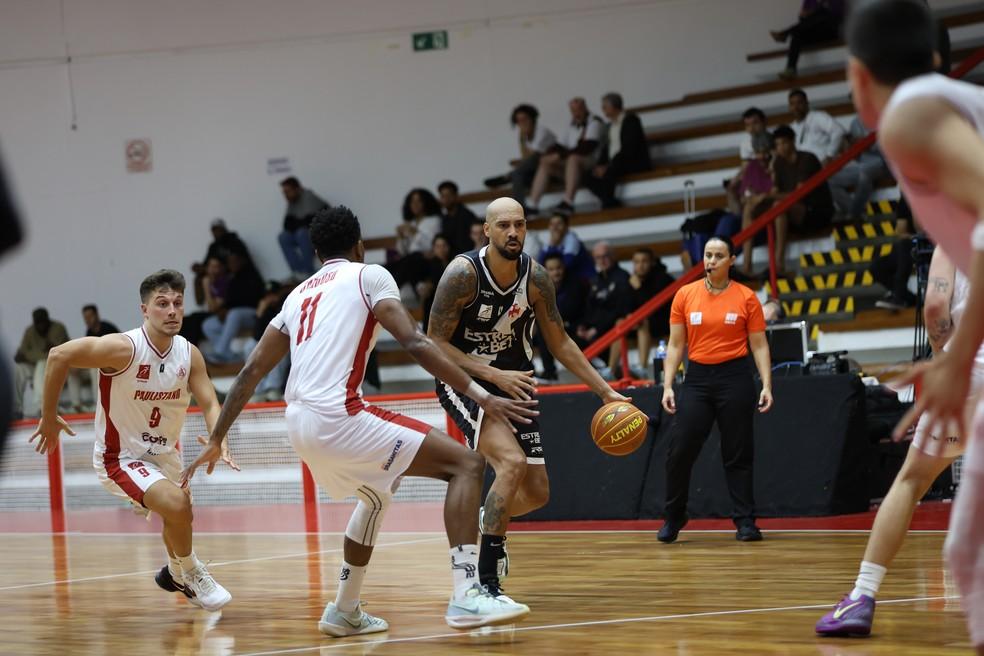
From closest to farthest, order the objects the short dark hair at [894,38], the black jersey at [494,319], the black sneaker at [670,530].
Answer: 1. the short dark hair at [894,38]
2. the black jersey at [494,319]
3. the black sneaker at [670,530]

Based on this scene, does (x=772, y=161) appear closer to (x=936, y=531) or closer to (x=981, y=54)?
(x=981, y=54)

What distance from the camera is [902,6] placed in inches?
119

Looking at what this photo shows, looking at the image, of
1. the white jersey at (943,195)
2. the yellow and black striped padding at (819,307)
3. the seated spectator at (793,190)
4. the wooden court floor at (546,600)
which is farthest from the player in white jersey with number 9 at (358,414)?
the seated spectator at (793,190)

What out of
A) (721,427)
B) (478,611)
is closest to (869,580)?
(478,611)

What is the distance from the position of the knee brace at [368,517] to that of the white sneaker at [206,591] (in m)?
1.49

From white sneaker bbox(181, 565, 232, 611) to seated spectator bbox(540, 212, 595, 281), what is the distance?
8.74 metres

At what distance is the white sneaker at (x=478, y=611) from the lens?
5289 millimetres

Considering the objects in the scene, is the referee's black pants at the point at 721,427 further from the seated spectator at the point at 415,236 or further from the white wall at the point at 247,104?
the white wall at the point at 247,104

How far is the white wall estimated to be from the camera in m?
19.2

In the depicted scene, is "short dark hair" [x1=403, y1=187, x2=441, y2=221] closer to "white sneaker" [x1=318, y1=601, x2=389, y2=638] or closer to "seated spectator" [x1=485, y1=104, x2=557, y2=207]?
"seated spectator" [x1=485, y1=104, x2=557, y2=207]

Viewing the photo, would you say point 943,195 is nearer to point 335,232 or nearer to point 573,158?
point 335,232

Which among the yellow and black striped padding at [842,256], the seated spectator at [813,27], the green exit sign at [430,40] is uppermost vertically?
the green exit sign at [430,40]

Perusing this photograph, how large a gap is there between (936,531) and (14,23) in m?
17.9

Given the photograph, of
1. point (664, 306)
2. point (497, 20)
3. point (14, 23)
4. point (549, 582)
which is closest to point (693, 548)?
point (549, 582)
